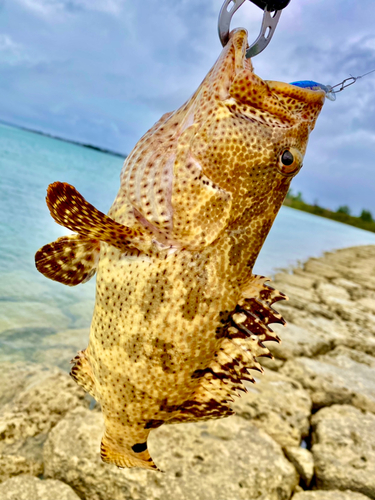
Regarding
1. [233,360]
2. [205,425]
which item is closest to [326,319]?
[205,425]

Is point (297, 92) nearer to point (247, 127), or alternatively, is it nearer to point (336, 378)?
point (247, 127)

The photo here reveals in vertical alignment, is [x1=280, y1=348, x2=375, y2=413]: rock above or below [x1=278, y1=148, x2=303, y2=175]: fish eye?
below

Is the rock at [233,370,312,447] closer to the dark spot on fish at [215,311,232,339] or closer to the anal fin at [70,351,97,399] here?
the anal fin at [70,351,97,399]

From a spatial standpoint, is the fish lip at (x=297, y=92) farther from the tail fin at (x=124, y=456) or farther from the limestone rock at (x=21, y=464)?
the limestone rock at (x=21, y=464)

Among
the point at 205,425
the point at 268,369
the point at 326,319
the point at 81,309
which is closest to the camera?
the point at 205,425

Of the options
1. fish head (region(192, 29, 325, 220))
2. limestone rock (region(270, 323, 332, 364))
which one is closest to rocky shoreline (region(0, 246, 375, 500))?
limestone rock (region(270, 323, 332, 364))

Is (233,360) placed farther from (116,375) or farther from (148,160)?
(148,160)

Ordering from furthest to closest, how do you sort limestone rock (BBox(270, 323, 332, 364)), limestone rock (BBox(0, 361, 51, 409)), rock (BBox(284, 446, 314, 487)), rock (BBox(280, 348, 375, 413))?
limestone rock (BBox(270, 323, 332, 364)) < rock (BBox(280, 348, 375, 413)) < limestone rock (BBox(0, 361, 51, 409)) < rock (BBox(284, 446, 314, 487))
